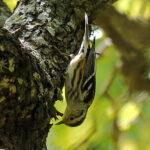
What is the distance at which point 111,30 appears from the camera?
5.80 metres

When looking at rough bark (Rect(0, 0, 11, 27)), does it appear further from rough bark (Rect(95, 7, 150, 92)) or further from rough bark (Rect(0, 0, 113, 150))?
rough bark (Rect(95, 7, 150, 92))

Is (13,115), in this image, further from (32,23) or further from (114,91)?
(114,91)

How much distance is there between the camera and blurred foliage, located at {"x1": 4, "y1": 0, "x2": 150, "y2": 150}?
5.75 metres

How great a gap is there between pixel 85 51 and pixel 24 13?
2.87 feet

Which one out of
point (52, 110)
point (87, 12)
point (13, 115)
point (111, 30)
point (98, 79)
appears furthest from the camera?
point (98, 79)

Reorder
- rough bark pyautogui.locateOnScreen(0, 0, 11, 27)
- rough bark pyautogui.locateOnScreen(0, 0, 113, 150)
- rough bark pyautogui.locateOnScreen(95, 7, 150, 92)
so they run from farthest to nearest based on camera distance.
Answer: rough bark pyautogui.locateOnScreen(95, 7, 150, 92)
rough bark pyautogui.locateOnScreen(0, 0, 11, 27)
rough bark pyautogui.locateOnScreen(0, 0, 113, 150)

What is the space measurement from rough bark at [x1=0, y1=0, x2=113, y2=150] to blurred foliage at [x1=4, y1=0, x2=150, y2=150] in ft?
8.37

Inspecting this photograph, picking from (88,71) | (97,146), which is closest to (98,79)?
(97,146)

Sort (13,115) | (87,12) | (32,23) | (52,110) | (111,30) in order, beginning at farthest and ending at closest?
(111,30) → (87,12) → (32,23) → (52,110) → (13,115)

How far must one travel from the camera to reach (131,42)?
599cm

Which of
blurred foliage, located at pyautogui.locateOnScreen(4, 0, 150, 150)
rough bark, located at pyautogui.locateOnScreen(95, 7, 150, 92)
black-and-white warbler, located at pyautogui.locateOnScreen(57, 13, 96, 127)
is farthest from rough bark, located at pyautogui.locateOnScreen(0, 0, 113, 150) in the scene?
blurred foliage, located at pyautogui.locateOnScreen(4, 0, 150, 150)

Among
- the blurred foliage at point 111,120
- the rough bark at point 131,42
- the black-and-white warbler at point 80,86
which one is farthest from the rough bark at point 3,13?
the blurred foliage at point 111,120

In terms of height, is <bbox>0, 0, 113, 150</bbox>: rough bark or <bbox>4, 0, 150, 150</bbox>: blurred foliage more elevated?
<bbox>0, 0, 113, 150</bbox>: rough bark

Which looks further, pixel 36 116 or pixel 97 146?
pixel 97 146
